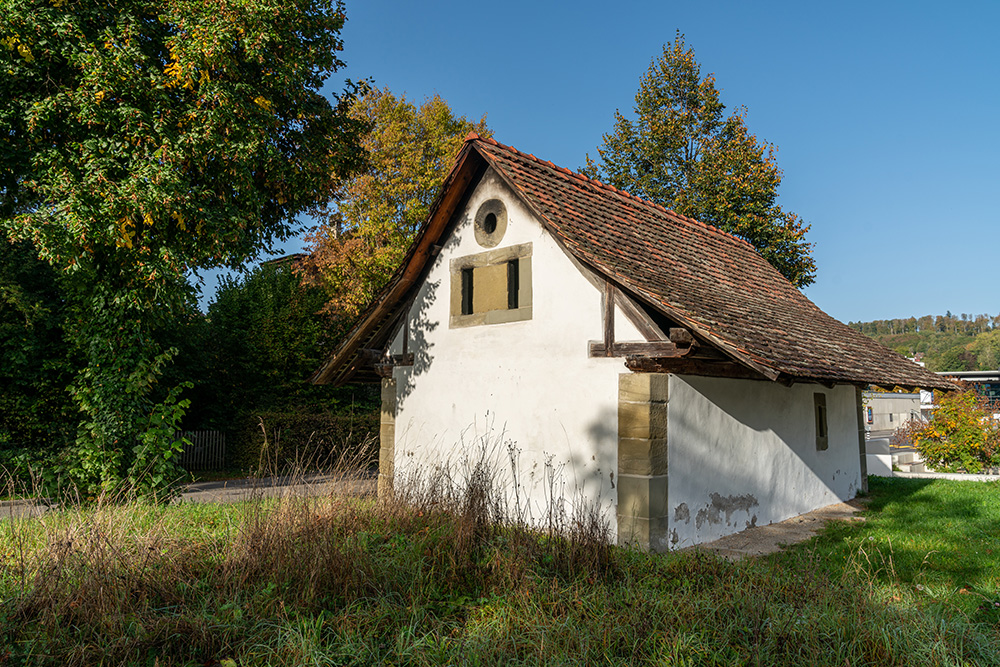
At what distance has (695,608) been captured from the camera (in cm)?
483

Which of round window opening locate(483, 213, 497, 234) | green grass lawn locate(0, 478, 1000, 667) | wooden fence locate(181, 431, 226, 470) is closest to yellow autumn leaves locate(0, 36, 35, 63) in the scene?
round window opening locate(483, 213, 497, 234)

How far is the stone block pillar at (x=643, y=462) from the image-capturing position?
782 cm

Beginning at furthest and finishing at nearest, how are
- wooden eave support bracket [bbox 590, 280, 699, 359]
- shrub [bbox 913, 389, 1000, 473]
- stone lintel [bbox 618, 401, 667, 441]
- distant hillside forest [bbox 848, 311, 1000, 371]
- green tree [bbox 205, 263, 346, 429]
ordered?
distant hillside forest [bbox 848, 311, 1000, 371], green tree [bbox 205, 263, 346, 429], shrub [bbox 913, 389, 1000, 473], stone lintel [bbox 618, 401, 667, 441], wooden eave support bracket [bbox 590, 280, 699, 359]

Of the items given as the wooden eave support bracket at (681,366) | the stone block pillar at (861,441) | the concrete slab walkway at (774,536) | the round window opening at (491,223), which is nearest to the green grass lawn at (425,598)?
the concrete slab walkway at (774,536)

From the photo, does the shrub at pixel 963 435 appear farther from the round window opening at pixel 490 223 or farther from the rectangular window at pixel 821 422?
the round window opening at pixel 490 223

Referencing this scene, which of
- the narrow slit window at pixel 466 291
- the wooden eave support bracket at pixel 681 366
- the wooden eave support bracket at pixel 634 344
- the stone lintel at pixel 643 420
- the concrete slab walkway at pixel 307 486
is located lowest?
the concrete slab walkway at pixel 307 486

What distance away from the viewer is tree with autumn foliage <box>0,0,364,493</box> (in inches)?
384

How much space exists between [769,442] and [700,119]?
1829cm

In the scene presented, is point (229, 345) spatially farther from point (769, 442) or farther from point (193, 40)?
point (769, 442)

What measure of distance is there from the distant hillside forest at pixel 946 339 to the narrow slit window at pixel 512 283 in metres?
56.2

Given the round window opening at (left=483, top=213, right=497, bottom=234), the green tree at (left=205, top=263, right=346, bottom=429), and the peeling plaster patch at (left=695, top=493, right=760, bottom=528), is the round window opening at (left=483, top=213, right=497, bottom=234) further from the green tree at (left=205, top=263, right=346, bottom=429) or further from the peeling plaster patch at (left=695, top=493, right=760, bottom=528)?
the green tree at (left=205, top=263, right=346, bottom=429)

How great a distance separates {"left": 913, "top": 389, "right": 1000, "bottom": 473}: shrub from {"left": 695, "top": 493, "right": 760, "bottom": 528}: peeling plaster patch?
37.4 feet

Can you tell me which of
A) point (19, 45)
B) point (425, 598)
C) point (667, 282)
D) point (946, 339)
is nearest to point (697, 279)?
point (667, 282)

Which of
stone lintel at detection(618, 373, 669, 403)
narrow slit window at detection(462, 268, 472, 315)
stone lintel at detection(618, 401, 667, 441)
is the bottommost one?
stone lintel at detection(618, 401, 667, 441)
